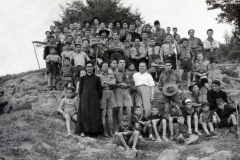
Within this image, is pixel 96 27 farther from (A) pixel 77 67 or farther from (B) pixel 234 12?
(B) pixel 234 12

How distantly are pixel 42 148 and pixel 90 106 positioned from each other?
1.86m

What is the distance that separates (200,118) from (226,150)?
1915 mm

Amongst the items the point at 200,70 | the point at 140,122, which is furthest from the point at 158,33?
the point at 140,122

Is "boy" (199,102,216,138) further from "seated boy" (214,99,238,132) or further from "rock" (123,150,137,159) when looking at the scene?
"rock" (123,150,137,159)

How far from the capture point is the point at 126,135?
25.8 feet

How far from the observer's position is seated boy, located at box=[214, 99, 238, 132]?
879cm

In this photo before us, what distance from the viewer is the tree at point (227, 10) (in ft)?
55.7

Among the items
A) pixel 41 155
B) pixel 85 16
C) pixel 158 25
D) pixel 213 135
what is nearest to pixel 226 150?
pixel 213 135

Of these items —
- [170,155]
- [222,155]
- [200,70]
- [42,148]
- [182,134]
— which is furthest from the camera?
[200,70]

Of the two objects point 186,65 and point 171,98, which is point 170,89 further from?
point 186,65

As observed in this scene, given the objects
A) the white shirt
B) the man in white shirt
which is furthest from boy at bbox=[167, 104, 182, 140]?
the white shirt

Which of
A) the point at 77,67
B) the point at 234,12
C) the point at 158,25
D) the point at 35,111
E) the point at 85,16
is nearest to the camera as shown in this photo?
the point at 35,111

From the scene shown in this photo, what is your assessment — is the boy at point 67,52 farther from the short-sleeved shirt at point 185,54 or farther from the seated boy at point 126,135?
the seated boy at point 126,135

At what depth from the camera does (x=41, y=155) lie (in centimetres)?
696
